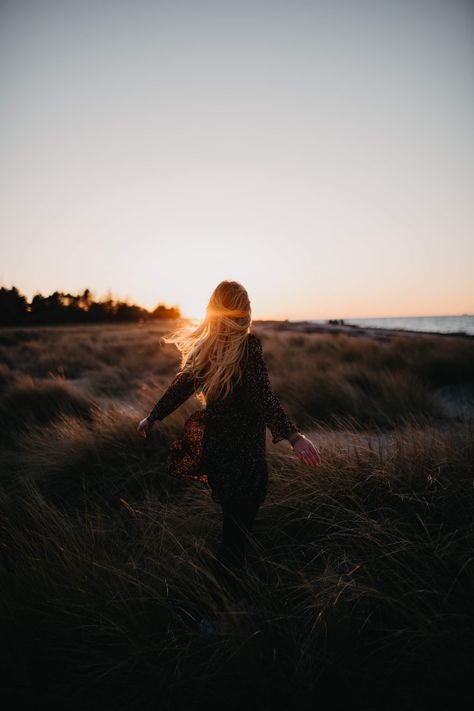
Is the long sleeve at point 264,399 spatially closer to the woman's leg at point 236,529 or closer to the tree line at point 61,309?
the woman's leg at point 236,529

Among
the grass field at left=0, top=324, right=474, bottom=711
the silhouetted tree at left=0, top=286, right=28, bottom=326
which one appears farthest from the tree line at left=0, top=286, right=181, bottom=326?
the grass field at left=0, top=324, right=474, bottom=711

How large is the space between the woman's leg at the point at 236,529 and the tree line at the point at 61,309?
47458mm

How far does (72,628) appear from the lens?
1510 millimetres

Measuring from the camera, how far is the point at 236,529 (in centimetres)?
177

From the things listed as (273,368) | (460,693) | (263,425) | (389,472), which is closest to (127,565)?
(263,425)

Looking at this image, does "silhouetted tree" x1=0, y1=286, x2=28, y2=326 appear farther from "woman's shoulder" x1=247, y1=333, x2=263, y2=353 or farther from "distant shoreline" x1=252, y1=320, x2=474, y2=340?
"woman's shoulder" x1=247, y1=333, x2=263, y2=353

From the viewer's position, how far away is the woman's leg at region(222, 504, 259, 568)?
5.72ft

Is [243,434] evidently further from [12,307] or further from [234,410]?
[12,307]

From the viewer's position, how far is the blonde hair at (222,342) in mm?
1707

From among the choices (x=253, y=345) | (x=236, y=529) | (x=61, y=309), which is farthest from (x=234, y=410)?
(x=61, y=309)

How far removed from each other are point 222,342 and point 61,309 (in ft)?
182

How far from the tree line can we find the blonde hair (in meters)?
47.2

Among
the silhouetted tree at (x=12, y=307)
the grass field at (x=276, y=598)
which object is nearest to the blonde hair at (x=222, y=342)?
the grass field at (x=276, y=598)

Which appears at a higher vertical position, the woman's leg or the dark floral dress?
the dark floral dress
